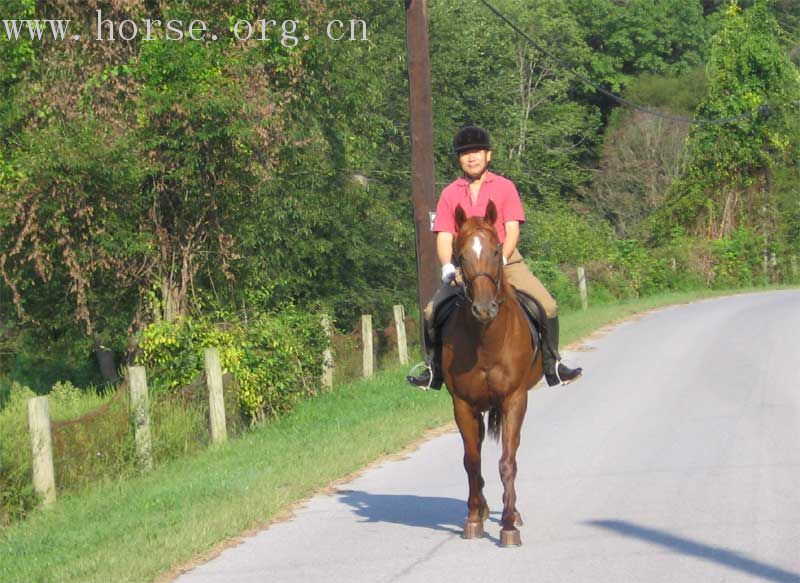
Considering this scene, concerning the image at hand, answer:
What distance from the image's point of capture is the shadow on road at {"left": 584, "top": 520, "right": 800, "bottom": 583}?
25.3 feet

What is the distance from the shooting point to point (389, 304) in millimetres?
26891

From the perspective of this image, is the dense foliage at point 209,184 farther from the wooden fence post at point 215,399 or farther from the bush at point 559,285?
the wooden fence post at point 215,399

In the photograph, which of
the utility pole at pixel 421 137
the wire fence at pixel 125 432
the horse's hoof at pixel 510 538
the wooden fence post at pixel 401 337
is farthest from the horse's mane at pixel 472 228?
the wooden fence post at pixel 401 337

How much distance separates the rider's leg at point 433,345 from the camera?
9.57 m

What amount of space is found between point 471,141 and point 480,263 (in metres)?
1.37

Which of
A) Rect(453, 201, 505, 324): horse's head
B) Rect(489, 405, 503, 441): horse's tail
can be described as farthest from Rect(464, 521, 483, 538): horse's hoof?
Rect(453, 201, 505, 324): horse's head

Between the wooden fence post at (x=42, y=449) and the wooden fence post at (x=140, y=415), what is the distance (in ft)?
5.66

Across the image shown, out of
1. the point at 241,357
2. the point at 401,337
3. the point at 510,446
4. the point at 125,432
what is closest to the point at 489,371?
the point at 510,446

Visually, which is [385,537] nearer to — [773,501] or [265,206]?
[773,501]

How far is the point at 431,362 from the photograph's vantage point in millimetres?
9742

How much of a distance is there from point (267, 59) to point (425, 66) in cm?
267

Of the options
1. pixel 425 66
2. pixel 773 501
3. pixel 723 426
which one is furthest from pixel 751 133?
pixel 773 501

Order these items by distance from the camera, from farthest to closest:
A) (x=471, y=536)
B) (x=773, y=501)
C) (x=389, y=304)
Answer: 1. (x=389, y=304)
2. (x=773, y=501)
3. (x=471, y=536)

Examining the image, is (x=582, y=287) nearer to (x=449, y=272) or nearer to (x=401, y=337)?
(x=401, y=337)
